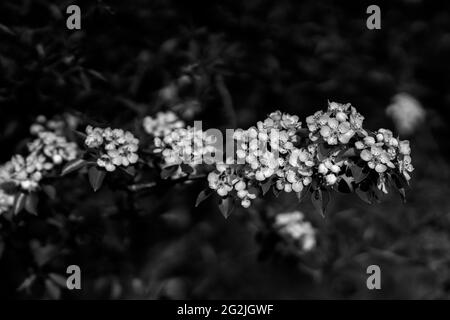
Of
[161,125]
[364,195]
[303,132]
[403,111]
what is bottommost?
[364,195]

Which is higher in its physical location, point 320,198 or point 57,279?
point 320,198

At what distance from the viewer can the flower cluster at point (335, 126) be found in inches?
60.4

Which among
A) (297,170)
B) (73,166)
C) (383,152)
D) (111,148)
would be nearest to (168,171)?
(111,148)

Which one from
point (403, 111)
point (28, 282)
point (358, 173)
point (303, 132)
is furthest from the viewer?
point (403, 111)

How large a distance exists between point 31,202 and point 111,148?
39 centimetres

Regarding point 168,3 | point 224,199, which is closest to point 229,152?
point 224,199

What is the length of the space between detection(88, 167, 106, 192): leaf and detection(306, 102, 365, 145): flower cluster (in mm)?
659

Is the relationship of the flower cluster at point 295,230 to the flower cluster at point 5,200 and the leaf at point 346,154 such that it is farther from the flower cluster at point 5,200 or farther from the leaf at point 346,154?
the flower cluster at point 5,200

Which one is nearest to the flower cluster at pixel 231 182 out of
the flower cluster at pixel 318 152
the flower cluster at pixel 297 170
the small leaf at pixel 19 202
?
the flower cluster at pixel 318 152

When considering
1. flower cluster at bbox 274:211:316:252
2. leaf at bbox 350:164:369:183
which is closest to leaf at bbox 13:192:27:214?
leaf at bbox 350:164:369:183

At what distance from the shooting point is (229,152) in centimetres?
177

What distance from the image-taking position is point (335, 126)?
1545 millimetres

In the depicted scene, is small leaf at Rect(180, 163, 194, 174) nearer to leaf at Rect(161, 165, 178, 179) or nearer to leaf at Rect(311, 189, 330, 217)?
leaf at Rect(161, 165, 178, 179)

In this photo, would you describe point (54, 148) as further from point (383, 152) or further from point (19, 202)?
point (383, 152)
